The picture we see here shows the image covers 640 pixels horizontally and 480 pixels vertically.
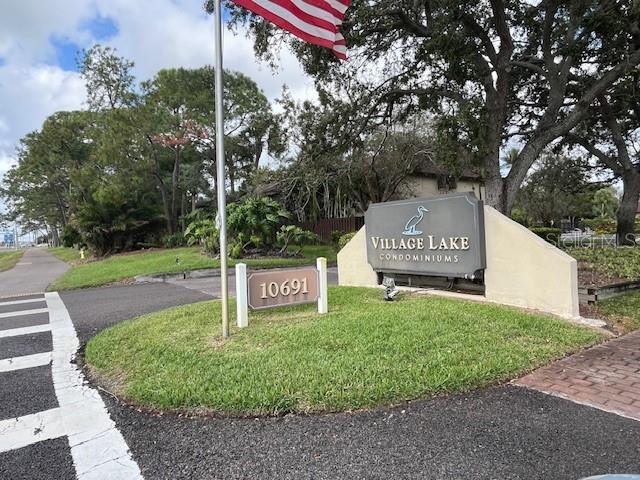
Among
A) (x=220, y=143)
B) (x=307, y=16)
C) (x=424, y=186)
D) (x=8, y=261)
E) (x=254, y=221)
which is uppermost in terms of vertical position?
(x=424, y=186)

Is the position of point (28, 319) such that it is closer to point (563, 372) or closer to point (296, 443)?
point (296, 443)

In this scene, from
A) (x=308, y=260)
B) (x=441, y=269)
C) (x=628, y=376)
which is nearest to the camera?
(x=628, y=376)

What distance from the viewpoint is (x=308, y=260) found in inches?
642

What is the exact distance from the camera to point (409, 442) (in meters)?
2.84

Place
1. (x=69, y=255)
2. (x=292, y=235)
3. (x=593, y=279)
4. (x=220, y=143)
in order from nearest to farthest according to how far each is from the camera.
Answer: (x=220, y=143)
(x=593, y=279)
(x=292, y=235)
(x=69, y=255)

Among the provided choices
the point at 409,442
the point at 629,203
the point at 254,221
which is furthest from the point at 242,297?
the point at 629,203

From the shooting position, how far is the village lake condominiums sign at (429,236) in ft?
21.7

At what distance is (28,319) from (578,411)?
324 inches

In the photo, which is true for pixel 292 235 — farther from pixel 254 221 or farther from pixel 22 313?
pixel 22 313

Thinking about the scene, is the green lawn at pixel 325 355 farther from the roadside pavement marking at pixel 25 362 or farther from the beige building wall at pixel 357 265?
the beige building wall at pixel 357 265

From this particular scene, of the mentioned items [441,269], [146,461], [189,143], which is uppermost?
[189,143]

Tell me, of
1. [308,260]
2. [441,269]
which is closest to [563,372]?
[441,269]

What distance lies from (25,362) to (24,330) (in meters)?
2.02

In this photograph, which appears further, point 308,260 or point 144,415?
point 308,260
